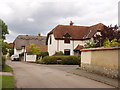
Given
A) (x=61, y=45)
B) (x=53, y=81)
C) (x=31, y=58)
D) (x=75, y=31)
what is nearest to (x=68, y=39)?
(x=61, y=45)

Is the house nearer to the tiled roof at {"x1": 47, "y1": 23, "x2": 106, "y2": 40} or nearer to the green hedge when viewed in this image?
the tiled roof at {"x1": 47, "y1": 23, "x2": 106, "y2": 40}

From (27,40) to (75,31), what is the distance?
1132 inches

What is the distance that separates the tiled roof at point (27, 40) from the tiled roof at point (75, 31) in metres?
25.6

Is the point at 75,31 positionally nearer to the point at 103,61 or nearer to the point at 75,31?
the point at 75,31

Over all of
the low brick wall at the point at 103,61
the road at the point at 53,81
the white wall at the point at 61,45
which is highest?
the white wall at the point at 61,45

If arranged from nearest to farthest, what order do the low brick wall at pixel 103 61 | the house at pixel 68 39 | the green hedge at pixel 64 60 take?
the low brick wall at pixel 103 61 < the green hedge at pixel 64 60 < the house at pixel 68 39

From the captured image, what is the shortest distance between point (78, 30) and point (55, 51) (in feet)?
23.5

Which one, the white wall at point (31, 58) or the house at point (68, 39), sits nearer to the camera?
the house at point (68, 39)

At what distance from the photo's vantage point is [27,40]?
63000mm

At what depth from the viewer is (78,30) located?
3891 centimetres

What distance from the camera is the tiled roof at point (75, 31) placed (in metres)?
36.2

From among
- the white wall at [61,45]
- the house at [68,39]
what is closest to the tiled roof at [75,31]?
the house at [68,39]

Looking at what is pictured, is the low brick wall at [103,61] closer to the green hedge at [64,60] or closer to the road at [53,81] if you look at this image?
the road at [53,81]

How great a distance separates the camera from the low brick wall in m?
11.6
